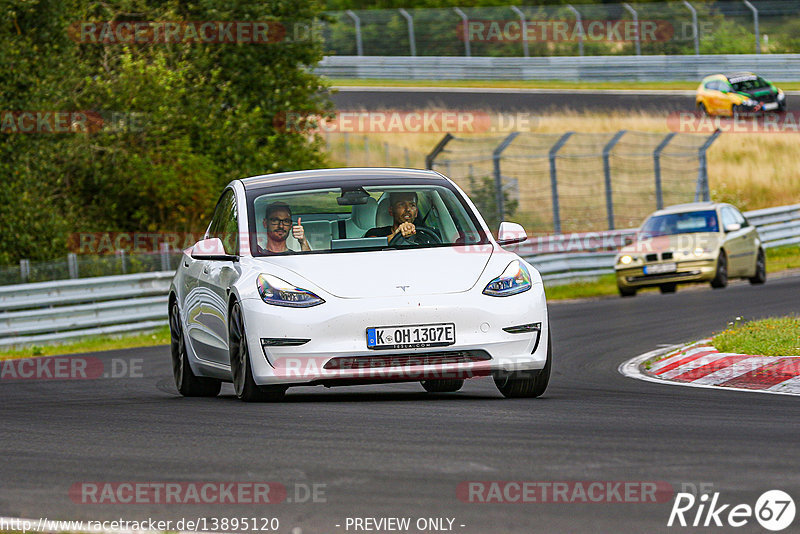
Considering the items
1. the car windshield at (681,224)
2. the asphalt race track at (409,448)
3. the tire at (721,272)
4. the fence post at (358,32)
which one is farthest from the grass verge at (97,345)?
the fence post at (358,32)

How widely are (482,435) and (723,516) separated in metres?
2.28

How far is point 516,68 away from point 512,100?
12.9ft

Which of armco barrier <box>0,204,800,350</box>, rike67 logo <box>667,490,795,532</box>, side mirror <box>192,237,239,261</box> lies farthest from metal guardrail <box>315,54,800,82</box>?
rike67 logo <box>667,490,795,532</box>

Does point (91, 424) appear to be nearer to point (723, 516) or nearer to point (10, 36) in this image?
point (723, 516)

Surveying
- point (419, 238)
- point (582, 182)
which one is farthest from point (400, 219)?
point (582, 182)

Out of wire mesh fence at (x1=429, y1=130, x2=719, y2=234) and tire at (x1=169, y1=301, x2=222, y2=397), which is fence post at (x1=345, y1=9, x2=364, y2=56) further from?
tire at (x1=169, y1=301, x2=222, y2=397)

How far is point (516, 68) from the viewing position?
52094mm

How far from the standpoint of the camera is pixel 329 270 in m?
9.45

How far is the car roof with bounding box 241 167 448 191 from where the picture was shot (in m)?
10.4

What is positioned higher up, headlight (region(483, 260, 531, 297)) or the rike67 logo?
headlight (region(483, 260, 531, 297))

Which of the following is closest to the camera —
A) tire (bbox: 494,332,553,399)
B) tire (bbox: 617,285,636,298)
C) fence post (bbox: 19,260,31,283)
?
tire (bbox: 494,332,553,399)

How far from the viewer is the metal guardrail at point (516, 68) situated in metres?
50.9

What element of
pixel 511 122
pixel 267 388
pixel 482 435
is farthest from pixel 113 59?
pixel 482 435

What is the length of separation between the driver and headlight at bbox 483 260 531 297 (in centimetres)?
86
